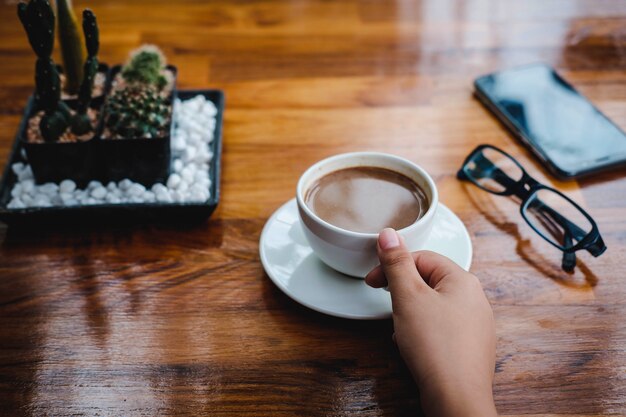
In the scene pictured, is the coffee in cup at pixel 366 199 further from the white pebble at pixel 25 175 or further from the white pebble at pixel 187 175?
the white pebble at pixel 25 175

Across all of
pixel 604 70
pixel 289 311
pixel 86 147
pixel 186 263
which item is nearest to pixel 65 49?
pixel 86 147

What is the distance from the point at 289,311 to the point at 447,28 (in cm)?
86

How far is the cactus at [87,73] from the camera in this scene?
31.7 inches

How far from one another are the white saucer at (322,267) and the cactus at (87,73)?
31 centimetres

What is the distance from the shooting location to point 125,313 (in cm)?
71

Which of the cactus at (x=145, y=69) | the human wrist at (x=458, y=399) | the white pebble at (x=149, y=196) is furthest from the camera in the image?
the cactus at (x=145, y=69)

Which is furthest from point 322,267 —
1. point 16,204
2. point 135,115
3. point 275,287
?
point 16,204

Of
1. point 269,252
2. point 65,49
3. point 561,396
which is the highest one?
point 65,49

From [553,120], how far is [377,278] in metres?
0.51

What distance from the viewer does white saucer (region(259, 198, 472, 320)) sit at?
2.19ft

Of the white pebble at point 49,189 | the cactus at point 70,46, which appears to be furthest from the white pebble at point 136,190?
the cactus at point 70,46

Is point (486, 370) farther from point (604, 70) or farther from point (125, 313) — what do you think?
point (604, 70)

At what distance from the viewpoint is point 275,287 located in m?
0.74

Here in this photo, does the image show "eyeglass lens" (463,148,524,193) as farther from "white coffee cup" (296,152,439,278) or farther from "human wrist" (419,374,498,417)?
"human wrist" (419,374,498,417)
